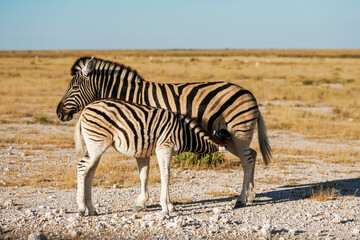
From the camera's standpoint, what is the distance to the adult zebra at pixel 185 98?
25.2 feet

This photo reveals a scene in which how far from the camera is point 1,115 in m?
18.7

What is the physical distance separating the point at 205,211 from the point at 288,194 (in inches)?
83.8

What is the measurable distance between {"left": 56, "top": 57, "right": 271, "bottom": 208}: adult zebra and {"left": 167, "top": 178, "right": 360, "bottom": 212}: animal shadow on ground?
510 millimetres

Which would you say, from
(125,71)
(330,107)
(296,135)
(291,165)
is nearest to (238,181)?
(291,165)

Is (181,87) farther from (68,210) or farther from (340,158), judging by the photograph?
(340,158)

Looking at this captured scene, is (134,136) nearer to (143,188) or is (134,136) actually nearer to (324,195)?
(143,188)

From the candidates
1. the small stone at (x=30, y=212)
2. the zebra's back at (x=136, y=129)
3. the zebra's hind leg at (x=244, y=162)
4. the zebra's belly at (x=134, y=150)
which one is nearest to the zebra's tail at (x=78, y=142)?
the zebra's back at (x=136, y=129)

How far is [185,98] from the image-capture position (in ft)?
25.3

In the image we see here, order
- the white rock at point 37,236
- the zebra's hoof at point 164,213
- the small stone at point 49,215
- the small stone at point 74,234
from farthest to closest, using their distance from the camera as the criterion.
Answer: the zebra's hoof at point 164,213, the small stone at point 49,215, the small stone at point 74,234, the white rock at point 37,236

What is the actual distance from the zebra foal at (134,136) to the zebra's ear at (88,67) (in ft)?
3.74

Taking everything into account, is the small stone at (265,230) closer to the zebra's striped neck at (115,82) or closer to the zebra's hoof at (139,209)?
the zebra's hoof at (139,209)

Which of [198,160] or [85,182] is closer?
[85,182]

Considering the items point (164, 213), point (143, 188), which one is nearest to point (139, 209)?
point (143, 188)

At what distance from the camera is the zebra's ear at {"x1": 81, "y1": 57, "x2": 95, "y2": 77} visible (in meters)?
7.85
